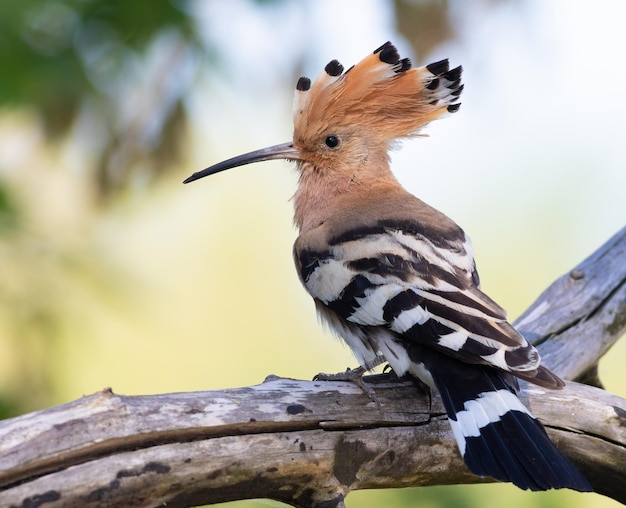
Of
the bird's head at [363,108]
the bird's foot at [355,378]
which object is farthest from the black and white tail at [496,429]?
the bird's head at [363,108]

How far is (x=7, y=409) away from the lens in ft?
8.23

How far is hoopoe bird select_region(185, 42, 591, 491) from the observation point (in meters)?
1.72

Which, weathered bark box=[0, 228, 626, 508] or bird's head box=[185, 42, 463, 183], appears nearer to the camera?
weathered bark box=[0, 228, 626, 508]

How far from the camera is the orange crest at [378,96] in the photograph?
2.45 m

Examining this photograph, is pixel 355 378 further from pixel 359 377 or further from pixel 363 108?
pixel 363 108

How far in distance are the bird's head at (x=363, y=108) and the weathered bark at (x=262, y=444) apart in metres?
0.77

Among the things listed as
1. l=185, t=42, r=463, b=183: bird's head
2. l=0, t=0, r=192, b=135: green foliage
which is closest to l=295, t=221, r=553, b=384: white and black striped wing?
l=185, t=42, r=463, b=183: bird's head

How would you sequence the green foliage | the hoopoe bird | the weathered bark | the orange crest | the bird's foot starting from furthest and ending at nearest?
the green foliage < the orange crest < the bird's foot < the hoopoe bird < the weathered bark

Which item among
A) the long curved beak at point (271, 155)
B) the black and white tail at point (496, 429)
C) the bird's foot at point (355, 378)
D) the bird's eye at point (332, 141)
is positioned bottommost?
the black and white tail at point (496, 429)

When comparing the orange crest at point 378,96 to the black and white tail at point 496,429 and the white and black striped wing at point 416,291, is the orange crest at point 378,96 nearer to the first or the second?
the white and black striped wing at point 416,291

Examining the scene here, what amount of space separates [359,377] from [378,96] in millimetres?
879

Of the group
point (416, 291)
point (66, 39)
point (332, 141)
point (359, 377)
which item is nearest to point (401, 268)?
point (416, 291)

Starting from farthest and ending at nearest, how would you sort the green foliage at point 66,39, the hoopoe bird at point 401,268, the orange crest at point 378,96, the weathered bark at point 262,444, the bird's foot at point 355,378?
the green foliage at point 66,39 → the orange crest at point 378,96 → the bird's foot at point 355,378 → the hoopoe bird at point 401,268 → the weathered bark at point 262,444

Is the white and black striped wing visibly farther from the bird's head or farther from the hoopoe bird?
the bird's head
